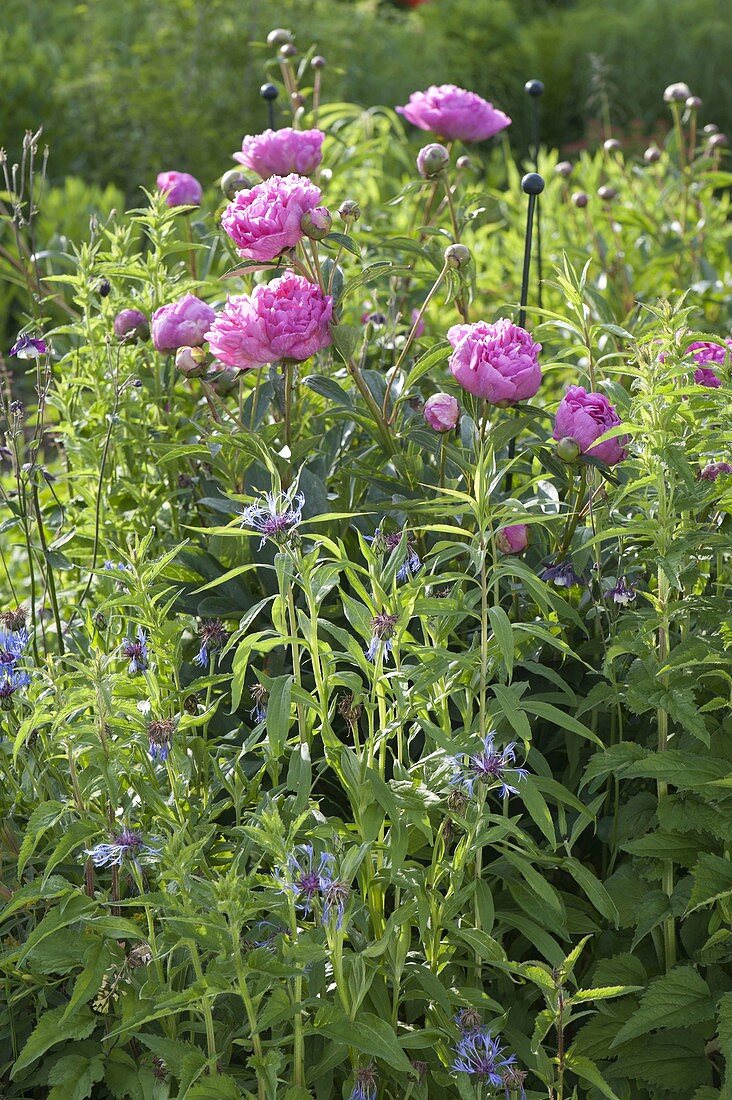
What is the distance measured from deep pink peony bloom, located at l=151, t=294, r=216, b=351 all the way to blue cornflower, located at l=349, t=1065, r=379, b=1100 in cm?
97

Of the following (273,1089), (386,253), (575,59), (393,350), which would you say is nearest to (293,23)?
(575,59)

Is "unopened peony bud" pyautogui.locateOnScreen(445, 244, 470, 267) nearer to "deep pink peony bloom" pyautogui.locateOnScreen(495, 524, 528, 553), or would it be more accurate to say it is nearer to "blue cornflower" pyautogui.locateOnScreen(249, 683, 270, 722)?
"deep pink peony bloom" pyautogui.locateOnScreen(495, 524, 528, 553)

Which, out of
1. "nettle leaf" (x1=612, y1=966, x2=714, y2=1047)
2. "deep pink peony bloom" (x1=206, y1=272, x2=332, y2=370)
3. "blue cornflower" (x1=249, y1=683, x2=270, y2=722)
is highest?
"deep pink peony bloom" (x1=206, y1=272, x2=332, y2=370)

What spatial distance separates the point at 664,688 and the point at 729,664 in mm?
108

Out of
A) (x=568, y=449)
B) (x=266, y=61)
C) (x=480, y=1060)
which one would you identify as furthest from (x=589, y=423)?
(x=266, y=61)

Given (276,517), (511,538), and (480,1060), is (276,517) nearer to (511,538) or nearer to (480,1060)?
(511,538)

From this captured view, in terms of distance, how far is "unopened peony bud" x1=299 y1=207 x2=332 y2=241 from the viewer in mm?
1570

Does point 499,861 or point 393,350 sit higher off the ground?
point 393,350

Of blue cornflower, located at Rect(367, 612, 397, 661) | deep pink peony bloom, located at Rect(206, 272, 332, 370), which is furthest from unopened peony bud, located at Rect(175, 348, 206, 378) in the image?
blue cornflower, located at Rect(367, 612, 397, 661)

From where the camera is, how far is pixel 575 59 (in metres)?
7.90

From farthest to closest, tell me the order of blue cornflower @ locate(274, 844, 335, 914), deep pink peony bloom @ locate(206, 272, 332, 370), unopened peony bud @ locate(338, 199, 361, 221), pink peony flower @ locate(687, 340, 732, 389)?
unopened peony bud @ locate(338, 199, 361, 221), pink peony flower @ locate(687, 340, 732, 389), deep pink peony bloom @ locate(206, 272, 332, 370), blue cornflower @ locate(274, 844, 335, 914)

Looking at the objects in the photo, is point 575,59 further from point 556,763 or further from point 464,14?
point 556,763

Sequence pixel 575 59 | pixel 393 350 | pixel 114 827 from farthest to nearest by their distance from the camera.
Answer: pixel 575 59 < pixel 393 350 < pixel 114 827

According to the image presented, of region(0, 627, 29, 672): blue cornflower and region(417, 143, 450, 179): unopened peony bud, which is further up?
region(417, 143, 450, 179): unopened peony bud
